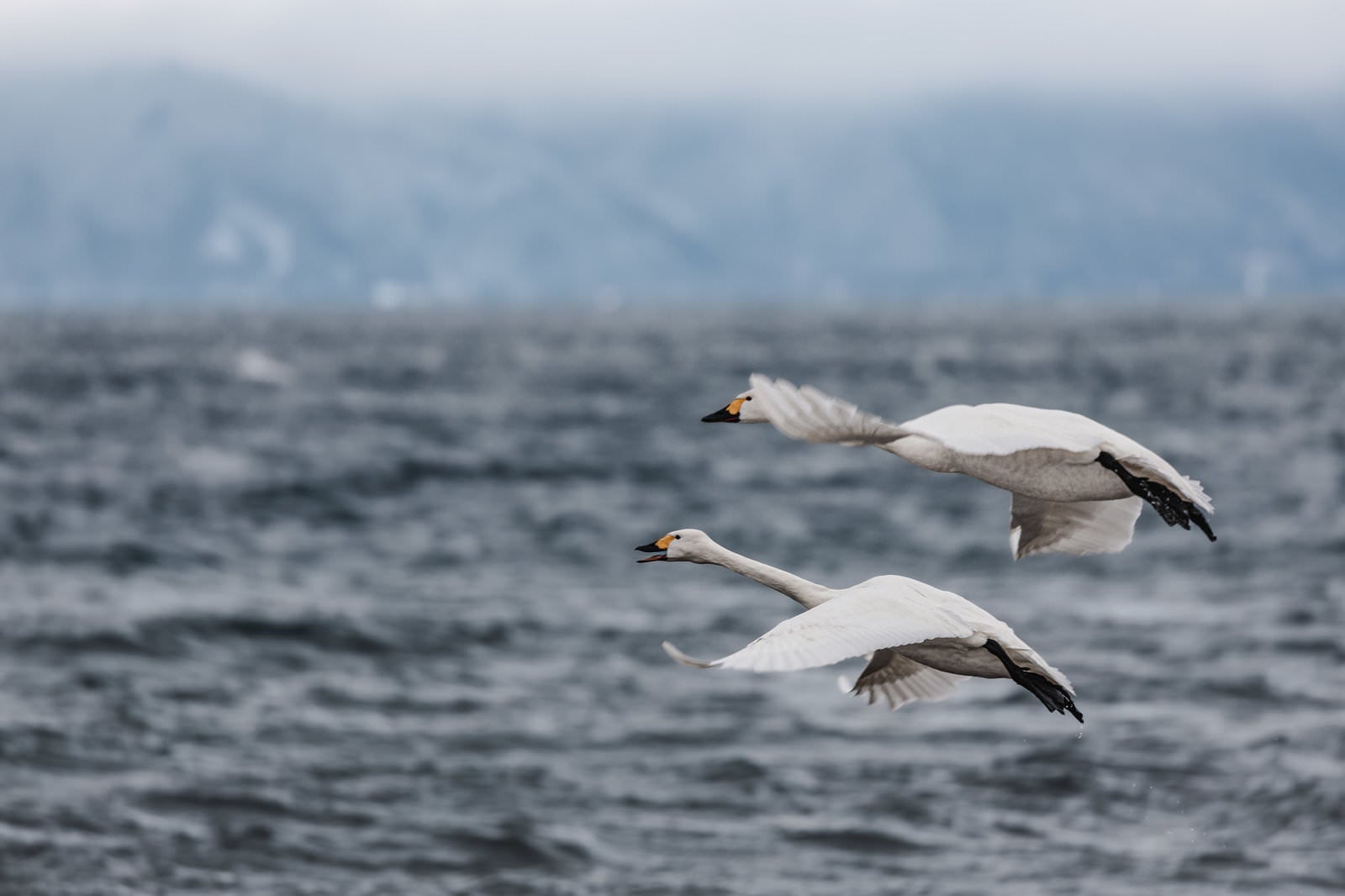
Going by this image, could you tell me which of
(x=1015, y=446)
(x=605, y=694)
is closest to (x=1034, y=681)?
(x=1015, y=446)

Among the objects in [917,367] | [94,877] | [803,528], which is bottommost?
[94,877]

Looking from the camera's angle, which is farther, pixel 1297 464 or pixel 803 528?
pixel 1297 464

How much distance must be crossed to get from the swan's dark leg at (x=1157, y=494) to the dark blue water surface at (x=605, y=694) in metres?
12.5

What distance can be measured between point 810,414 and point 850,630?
49.7 inches

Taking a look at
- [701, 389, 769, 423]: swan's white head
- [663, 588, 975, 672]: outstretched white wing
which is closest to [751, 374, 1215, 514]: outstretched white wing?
[701, 389, 769, 423]: swan's white head

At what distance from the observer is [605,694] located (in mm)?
23703

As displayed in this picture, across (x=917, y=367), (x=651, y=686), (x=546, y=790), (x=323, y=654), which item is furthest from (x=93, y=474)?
(x=917, y=367)

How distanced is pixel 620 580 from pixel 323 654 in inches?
309

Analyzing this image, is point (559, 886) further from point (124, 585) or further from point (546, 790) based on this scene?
point (124, 585)

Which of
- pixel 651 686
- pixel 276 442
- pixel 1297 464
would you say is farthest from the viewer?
pixel 276 442

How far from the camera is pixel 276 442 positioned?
197 ft

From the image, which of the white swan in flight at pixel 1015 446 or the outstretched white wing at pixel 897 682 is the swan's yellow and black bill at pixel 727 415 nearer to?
the white swan in flight at pixel 1015 446

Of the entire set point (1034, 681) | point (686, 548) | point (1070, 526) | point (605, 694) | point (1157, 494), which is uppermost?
point (1157, 494)

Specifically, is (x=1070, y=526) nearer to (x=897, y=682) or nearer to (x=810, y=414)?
(x=897, y=682)
